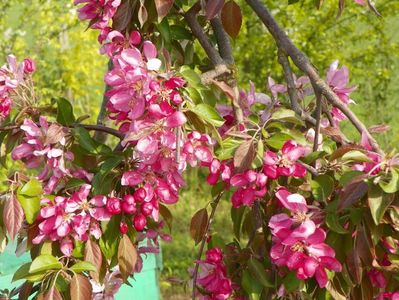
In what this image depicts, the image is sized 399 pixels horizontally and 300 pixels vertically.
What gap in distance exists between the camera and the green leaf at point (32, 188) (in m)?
1.46

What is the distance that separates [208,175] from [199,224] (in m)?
0.21

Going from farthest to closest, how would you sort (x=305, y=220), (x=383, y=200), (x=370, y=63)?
(x=370, y=63)
(x=305, y=220)
(x=383, y=200)

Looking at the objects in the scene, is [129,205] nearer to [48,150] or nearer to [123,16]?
[48,150]

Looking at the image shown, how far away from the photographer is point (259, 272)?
1.55 m

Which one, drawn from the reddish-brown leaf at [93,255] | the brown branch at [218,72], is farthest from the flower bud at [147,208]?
the brown branch at [218,72]

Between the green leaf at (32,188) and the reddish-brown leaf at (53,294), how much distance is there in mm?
187

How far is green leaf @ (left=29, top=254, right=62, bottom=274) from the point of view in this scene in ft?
4.55

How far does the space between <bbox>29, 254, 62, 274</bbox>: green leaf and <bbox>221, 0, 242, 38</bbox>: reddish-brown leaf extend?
1.95ft

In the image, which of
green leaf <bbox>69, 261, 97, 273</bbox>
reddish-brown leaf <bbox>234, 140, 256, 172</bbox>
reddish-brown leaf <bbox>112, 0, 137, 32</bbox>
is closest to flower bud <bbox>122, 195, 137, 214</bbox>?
green leaf <bbox>69, 261, 97, 273</bbox>

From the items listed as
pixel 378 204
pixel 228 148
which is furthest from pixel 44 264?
pixel 378 204

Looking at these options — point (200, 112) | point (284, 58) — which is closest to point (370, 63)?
point (284, 58)

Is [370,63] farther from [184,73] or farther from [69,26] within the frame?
[184,73]

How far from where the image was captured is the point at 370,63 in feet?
19.0

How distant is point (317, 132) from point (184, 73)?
31cm
